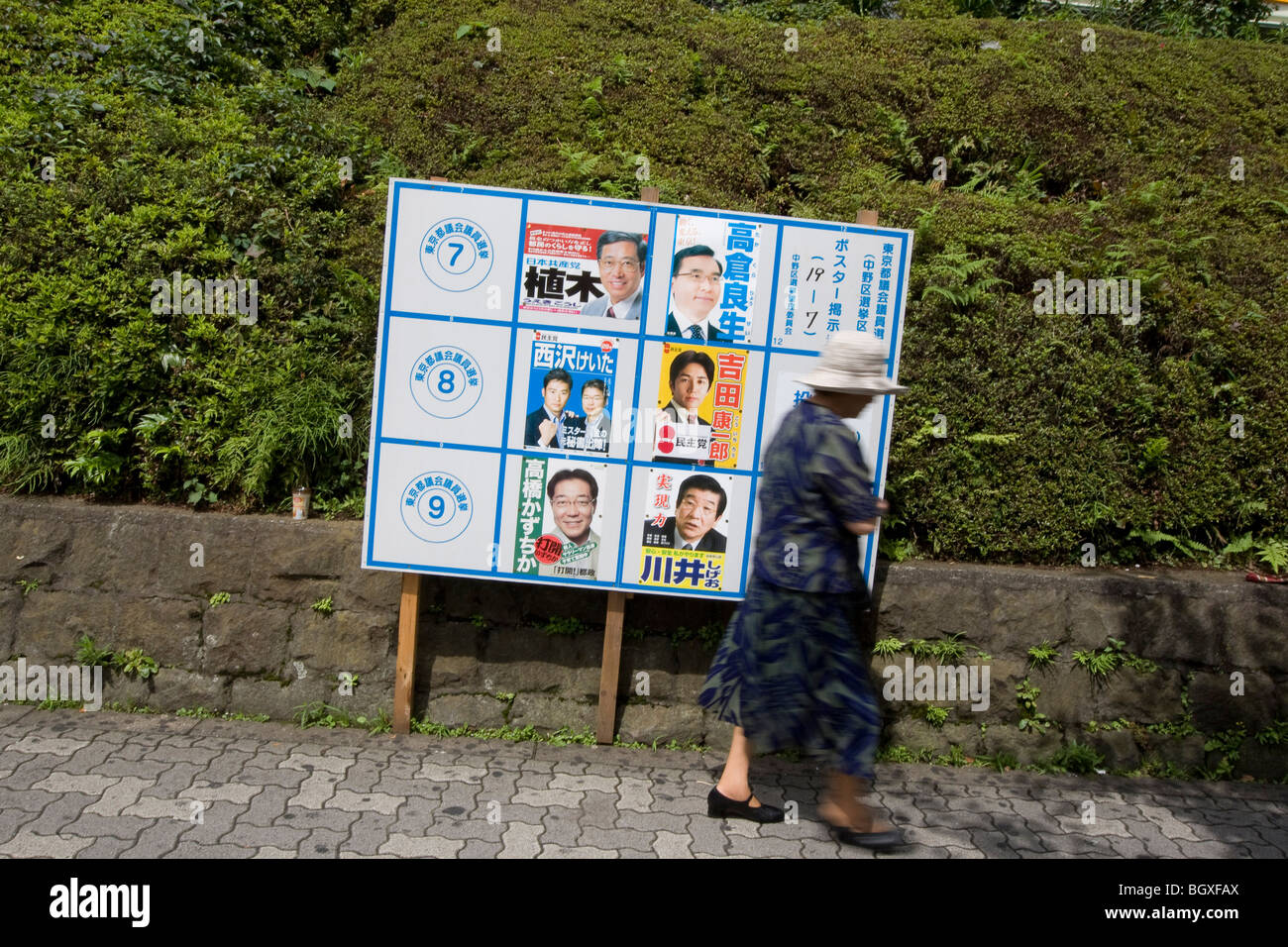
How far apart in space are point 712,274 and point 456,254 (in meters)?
1.24

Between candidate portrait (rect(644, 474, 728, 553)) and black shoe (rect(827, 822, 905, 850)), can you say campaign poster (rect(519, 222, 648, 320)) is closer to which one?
candidate portrait (rect(644, 474, 728, 553))

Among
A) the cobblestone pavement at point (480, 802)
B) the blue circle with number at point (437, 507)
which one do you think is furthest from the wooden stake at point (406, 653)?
the blue circle with number at point (437, 507)

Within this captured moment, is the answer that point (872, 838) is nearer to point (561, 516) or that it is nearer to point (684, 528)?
point (684, 528)

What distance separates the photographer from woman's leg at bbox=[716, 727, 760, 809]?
4133 millimetres

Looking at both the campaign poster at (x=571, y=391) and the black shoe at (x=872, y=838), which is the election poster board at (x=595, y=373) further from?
the black shoe at (x=872, y=838)

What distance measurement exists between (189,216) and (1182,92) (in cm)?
828

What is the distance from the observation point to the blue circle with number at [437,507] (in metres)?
4.63

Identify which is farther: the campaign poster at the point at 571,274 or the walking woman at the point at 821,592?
the campaign poster at the point at 571,274

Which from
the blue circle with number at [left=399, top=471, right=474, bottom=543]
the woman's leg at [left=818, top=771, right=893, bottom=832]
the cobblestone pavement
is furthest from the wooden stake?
the woman's leg at [left=818, top=771, right=893, bottom=832]

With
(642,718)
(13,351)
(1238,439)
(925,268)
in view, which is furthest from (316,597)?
(1238,439)

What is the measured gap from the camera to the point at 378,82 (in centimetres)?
791
